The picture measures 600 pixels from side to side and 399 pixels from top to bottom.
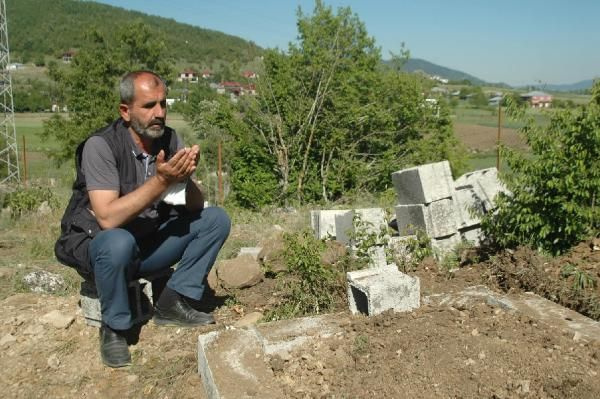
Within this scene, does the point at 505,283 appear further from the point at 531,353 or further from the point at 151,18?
the point at 151,18

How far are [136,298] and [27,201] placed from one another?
24.2ft

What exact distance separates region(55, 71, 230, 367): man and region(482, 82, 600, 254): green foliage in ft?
8.63

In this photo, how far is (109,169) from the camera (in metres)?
3.37

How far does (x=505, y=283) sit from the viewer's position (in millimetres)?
4273

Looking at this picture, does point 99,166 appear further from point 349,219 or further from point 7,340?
point 349,219

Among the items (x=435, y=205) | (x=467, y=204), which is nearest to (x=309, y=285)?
(x=435, y=205)

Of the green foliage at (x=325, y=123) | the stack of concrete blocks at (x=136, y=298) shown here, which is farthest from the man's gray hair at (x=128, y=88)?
the green foliage at (x=325, y=123)

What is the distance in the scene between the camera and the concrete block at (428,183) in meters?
5.89

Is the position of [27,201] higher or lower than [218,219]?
lower

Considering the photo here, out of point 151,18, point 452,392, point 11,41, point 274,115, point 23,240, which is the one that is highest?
point 151,18

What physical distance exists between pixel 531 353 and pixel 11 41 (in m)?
77.4

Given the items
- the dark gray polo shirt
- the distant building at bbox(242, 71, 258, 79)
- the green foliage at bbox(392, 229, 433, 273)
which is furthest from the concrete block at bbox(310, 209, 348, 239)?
the distant building at bbox(242, 71, 258, 79)

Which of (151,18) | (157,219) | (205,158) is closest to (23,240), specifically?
(157,219)

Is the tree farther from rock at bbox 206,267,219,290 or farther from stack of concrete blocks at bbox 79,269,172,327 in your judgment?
stack of concrete blocks at bbox 79,269,172,327
